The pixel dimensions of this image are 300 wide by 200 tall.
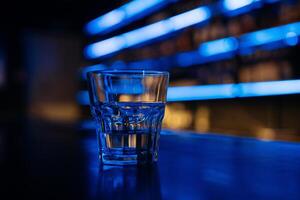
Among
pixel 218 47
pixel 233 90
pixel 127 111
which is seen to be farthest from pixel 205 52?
pixel 127 111

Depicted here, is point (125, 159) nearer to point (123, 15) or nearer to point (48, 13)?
point (123, 15)

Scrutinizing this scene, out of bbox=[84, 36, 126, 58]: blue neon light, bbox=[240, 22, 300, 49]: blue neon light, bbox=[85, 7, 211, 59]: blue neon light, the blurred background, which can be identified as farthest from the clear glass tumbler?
bbox=[84, 36, 126, 58]: blue neon light

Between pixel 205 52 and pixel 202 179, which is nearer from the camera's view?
pixel 202 179

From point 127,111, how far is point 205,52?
268 cm

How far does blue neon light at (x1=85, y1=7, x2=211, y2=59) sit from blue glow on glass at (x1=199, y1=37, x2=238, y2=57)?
193 millimetres

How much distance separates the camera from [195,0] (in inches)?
128

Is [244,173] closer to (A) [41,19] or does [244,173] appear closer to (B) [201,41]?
(B) [201,41]

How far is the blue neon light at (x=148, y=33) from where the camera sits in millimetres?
3234

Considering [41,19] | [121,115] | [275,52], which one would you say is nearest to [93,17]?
[41,19]

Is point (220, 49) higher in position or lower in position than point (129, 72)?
higher

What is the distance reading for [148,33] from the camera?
3961mm

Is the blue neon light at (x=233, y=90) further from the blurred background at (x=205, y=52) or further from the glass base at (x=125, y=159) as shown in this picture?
the glass base at (x=125, y=159)

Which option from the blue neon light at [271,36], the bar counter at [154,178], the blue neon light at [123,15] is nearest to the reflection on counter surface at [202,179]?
the bar counter at [154,178]

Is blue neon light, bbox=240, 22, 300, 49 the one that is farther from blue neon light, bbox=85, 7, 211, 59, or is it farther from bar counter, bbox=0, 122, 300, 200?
bar counter, bbox=0, 122, 300, 200
